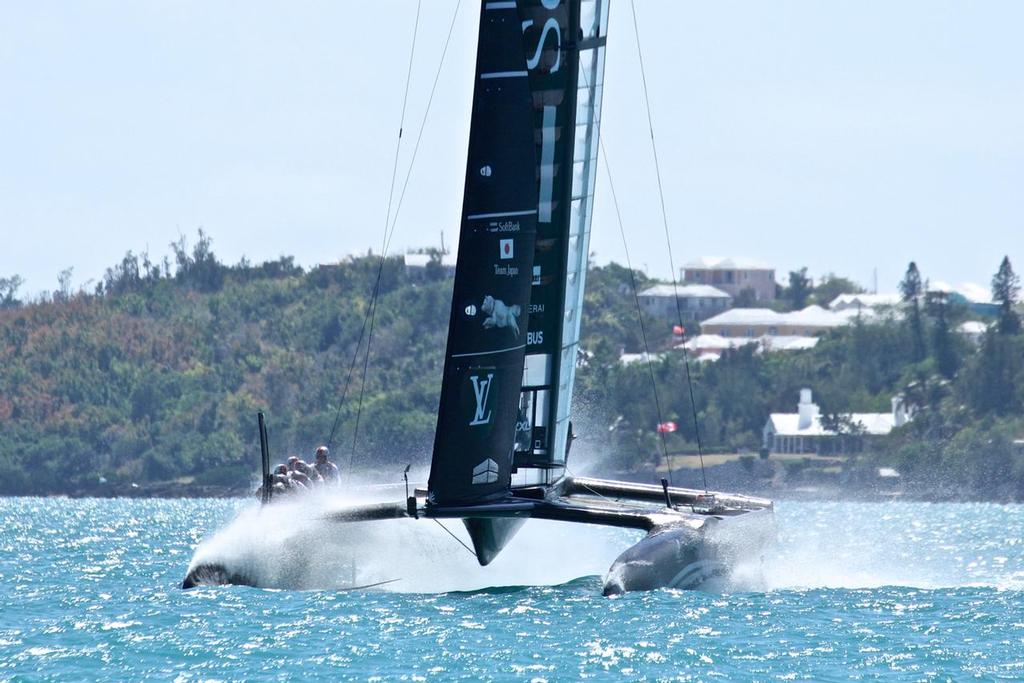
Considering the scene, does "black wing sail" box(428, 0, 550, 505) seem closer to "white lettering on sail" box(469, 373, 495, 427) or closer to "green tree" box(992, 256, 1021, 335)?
"white lettering on sail" box(469, 373, 495, 427)

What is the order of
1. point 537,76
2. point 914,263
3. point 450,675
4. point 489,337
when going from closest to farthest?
point 450,675, point 489,337, point 537,76, point 914,263

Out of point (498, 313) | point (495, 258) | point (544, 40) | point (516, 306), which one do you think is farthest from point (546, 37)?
point (498, 313)

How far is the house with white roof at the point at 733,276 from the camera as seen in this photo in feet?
453

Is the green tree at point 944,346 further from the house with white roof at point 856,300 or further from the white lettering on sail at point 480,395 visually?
Result: the white lettering on sail at point 480,395

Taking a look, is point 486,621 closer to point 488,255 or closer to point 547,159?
point 488,255

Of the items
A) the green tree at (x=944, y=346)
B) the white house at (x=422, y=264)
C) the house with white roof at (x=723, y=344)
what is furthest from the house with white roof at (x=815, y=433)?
the white house at (x=422, y=264)

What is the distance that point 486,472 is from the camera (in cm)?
1797

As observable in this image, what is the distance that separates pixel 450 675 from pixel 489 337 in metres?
4.88

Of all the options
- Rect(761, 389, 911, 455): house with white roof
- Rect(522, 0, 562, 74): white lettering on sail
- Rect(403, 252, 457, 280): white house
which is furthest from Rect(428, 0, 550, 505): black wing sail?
Rect(403, 252, 457, 280): white house

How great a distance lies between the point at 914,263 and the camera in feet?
292

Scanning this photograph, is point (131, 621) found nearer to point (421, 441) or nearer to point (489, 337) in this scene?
point (489, 337)

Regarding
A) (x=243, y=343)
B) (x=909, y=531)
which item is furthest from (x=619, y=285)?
(x=909, y=531)

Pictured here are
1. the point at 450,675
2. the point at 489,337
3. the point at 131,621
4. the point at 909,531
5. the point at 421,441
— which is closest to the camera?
the point at 450,675

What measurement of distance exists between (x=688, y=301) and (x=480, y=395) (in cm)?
10827
